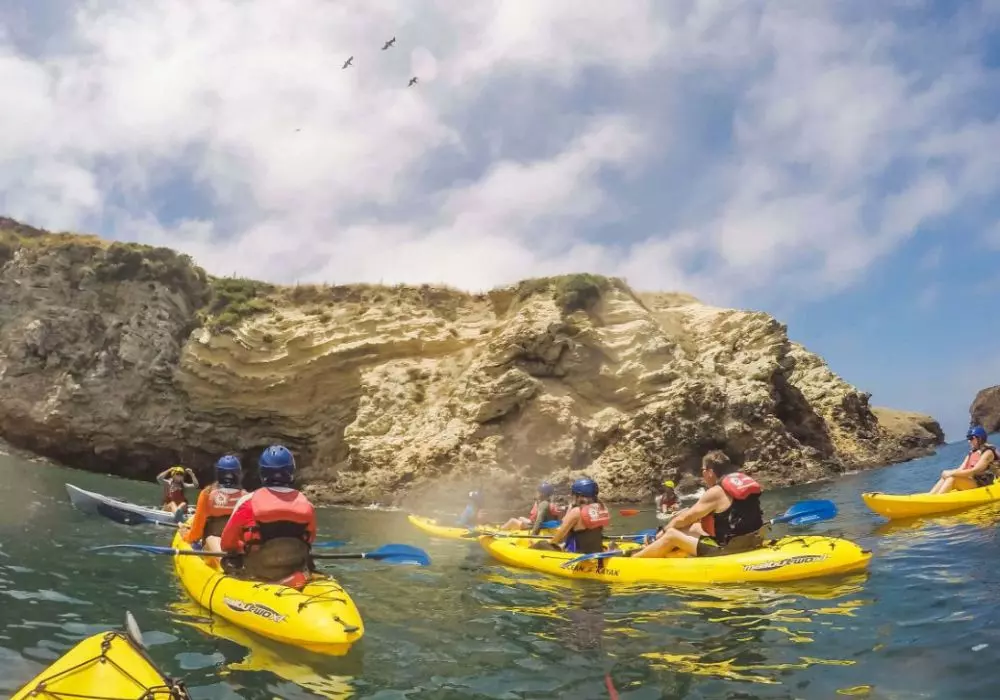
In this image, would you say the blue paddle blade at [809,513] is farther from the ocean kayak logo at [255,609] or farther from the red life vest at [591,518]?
the ocean kayak logo at [255,609]

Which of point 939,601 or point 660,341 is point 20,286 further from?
point 939,601

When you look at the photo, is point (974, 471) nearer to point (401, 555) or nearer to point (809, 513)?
point (809, 513)

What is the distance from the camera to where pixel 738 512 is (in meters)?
8.73

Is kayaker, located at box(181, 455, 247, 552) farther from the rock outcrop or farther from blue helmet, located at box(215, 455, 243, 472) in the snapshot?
the rock outcrop

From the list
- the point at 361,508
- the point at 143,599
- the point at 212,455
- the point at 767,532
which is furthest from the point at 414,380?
the point at 143,599

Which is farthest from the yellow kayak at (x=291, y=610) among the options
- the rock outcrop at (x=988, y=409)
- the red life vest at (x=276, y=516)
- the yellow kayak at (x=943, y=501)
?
the rock outcrop at (x=988, y=409)

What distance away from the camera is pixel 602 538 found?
33.3 feet

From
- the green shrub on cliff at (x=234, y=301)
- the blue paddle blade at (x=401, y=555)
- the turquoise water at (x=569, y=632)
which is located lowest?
the turquoise water at (x=569, y=632)

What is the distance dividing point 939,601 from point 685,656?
2755 mm

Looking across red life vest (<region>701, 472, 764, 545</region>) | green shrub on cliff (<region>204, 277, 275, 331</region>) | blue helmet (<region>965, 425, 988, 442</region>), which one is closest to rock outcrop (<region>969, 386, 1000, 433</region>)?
blue helmet (<region>965, 425, 988, 442</region>)

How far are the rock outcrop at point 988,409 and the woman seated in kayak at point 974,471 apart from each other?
59.5m

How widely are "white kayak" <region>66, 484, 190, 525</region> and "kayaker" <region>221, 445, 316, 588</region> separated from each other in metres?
7.23

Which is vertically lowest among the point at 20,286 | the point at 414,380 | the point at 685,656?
the point at 685,656

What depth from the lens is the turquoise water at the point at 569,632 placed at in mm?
4832
